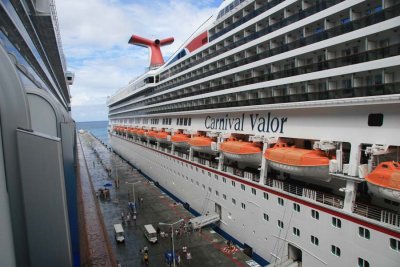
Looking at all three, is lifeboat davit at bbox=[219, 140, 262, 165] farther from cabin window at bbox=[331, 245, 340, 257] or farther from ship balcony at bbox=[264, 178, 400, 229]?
cabin window at bbox=[331, 245, 340, 257]

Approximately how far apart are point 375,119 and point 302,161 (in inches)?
130

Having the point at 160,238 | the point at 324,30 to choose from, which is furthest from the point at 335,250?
the point at 160,238

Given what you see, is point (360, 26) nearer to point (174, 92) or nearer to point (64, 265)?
point (64, 265)

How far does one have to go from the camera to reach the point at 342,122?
41.9 ft

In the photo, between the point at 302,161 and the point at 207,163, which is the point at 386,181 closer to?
the point at 302,161

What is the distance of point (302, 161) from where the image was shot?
1341 centimetres

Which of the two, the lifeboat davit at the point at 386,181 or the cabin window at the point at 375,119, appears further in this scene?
the cabin window at the point at 375,119

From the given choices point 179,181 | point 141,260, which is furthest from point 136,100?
point 141,260

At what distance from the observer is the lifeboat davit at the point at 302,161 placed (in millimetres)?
12891

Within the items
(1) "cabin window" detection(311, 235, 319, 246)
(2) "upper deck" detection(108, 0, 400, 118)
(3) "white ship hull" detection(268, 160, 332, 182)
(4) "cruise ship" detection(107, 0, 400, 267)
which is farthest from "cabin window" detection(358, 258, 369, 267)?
(2) "upper deck" detection(108, 0, 400, 118)

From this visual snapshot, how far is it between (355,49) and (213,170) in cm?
1179

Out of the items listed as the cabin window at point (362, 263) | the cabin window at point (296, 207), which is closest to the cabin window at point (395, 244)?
the cabin window at point (362, 263)

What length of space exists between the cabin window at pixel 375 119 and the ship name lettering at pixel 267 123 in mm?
4637

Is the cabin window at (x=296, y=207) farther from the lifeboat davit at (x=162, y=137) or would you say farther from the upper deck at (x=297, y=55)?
the lifeboat davit at (x=162, y=137)
